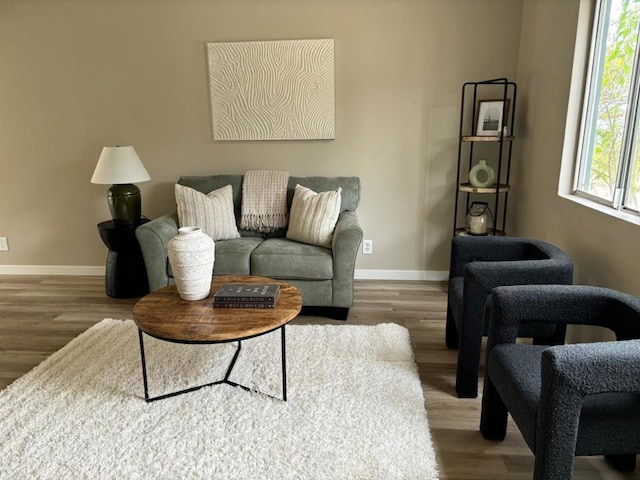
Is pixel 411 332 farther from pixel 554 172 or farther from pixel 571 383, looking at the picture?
pixel 571 383

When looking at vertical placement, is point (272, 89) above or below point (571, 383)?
above

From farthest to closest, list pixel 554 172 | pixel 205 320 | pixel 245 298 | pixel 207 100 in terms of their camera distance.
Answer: pixel 207 100 → pixel 554 172 → pixel 245 298 → pixel 205 320

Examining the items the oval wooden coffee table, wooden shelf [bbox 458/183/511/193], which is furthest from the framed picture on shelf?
the oval wooden coffee table

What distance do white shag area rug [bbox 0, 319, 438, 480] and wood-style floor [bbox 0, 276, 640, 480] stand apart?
0.11 metres

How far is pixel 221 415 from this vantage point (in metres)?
2.08

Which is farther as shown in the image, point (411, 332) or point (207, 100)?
point (207, 100)

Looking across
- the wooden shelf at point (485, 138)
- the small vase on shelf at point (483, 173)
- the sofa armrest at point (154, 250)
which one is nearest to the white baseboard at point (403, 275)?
the small vase on shelf at point (483, 173)

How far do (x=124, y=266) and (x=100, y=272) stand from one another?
2.62ft

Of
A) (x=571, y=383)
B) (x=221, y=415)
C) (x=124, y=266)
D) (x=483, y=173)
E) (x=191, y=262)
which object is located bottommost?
(x=221, y=415)

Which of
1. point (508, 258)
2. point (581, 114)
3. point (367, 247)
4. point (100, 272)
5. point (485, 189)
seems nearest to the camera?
point (508, 258)

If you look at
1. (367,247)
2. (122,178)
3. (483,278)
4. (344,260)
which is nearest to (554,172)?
(483,278)

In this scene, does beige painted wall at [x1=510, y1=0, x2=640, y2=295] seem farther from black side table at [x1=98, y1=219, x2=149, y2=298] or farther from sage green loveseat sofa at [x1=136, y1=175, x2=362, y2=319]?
black side table at [x1=98, y1=219, x2=149, y2=298]

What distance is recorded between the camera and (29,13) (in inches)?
149

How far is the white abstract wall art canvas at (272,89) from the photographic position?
3682 millimetres
